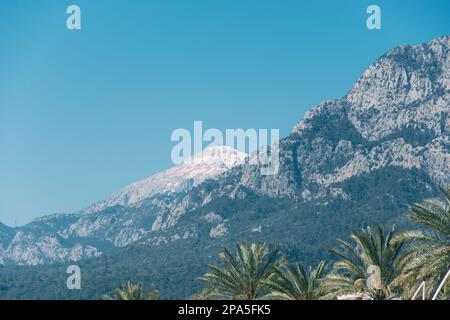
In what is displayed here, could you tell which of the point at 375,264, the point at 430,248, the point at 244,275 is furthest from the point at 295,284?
the point at 430,248

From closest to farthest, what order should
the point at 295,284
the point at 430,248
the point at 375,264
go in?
the point at 430,248 < the point at 375,264 < the point at 295,284

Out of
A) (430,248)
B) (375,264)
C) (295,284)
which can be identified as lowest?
(295,284)

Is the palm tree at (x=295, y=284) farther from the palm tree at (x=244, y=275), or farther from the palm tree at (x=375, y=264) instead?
the palm tree at (x=375, y=264)

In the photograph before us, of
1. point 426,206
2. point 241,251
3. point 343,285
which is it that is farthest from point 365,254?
point 241,251

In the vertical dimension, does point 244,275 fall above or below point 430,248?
below

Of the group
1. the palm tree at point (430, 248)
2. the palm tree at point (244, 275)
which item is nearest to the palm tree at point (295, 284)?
the palm tree at point (244, 275)

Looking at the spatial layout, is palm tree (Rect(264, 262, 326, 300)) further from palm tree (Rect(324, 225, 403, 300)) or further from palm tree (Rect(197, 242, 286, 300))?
palm tree (Rect(324, 225, 403, 300))

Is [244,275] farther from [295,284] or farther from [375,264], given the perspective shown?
[375,264]

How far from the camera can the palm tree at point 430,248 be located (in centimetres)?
4234

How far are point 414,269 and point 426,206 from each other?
4614 mm

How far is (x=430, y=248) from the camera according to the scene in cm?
4325

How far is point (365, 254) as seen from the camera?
5100 centimetres

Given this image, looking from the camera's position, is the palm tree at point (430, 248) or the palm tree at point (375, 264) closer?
the palm tree at point (430, 248)
